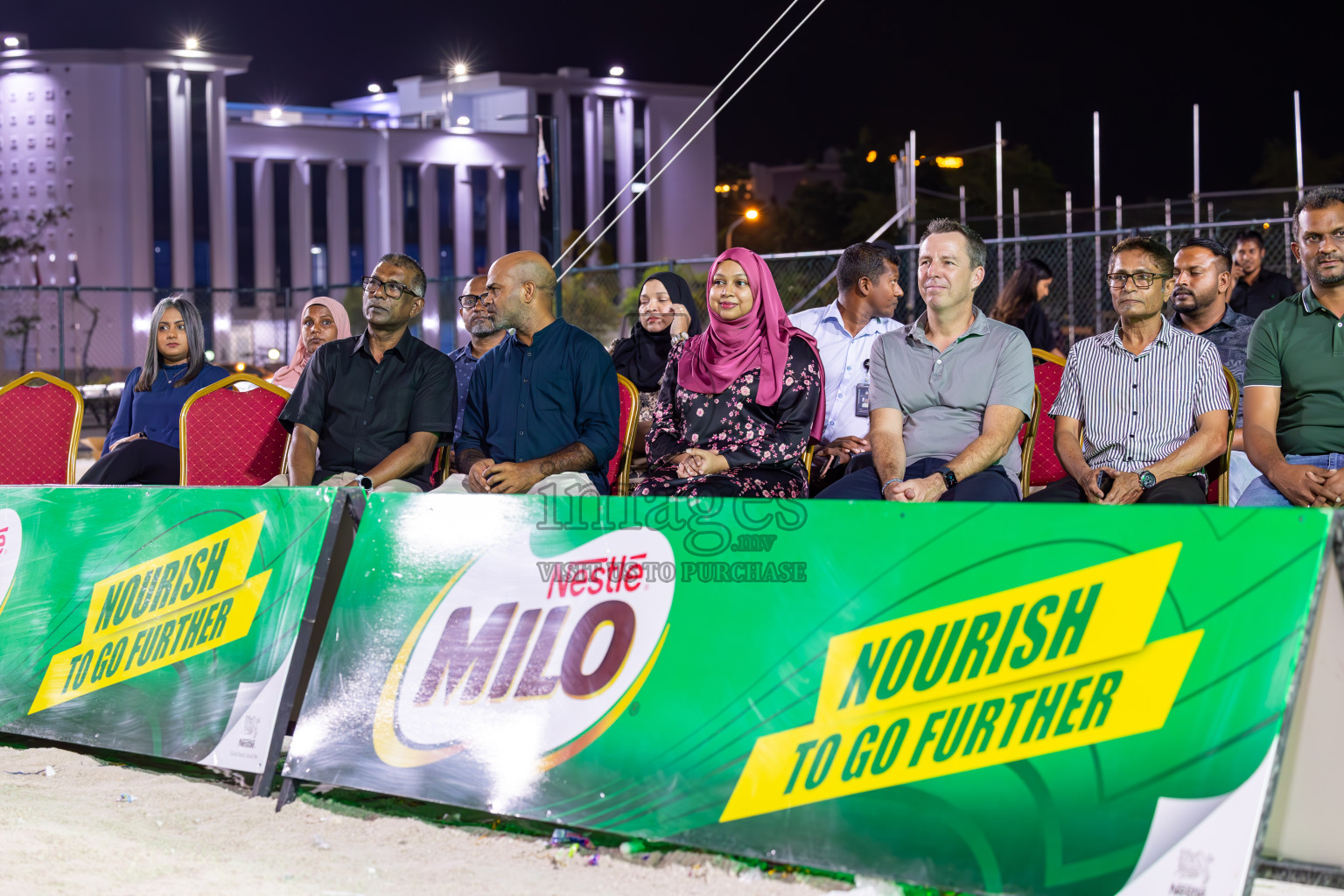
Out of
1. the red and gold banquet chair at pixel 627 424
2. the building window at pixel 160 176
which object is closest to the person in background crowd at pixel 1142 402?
the red and gold banquet chair at pixel 627 424

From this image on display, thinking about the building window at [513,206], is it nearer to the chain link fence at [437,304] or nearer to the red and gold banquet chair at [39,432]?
the chain link fence at [437,304]

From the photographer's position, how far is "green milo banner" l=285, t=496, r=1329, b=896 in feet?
7.68

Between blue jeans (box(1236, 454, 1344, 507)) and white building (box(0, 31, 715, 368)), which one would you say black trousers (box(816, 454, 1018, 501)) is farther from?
white building (box(0, 31, 715, 368))

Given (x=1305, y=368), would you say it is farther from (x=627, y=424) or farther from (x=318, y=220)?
(x=318, y=220)

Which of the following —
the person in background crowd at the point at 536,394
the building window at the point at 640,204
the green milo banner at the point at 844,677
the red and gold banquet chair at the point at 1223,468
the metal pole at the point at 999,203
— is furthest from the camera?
the building window at the point at 640,204

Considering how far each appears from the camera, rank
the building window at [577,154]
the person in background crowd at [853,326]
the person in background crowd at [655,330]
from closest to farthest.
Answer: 1. the person in background crowd at [853,326]
2. the person in background crowd at [655,330]
3. the building window at [577,154]

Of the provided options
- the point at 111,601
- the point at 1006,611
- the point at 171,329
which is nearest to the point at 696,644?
the point at 1006,611

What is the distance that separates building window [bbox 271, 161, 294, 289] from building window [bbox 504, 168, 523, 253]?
9936mm

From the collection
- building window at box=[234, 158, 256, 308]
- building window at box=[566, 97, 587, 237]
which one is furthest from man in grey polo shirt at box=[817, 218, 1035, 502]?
building window at box=[566, 97, 587, 237]

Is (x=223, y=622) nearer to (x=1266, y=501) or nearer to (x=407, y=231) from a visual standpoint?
(x=1266, y=501)

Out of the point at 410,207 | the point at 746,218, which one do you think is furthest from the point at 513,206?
the point at 746,218

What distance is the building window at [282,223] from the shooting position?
→ 5359cm

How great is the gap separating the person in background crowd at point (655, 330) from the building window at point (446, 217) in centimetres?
5133

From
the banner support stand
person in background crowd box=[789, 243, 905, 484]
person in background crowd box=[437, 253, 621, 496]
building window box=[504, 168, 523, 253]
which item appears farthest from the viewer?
building window box=[504, 168, 523, 253]
